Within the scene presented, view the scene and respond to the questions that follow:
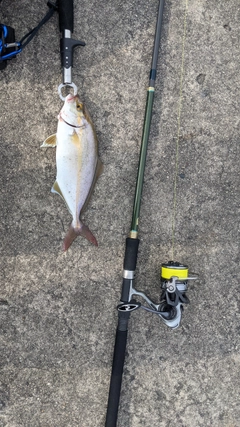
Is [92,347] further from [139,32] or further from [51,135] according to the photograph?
[139,32]

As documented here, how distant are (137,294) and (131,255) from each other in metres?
0.25

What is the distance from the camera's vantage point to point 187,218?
8.39 ft

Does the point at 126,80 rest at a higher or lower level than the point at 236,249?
higher

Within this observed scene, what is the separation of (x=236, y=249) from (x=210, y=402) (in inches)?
42.2

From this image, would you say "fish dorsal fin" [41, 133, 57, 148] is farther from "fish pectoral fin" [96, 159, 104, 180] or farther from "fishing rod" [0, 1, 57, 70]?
"fishing rod" [0, 1, 57, 70]

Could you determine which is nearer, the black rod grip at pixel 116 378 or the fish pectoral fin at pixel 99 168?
the black rod grip at pixel 116 378

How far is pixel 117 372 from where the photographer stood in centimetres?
230

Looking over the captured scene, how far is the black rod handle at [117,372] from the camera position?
7.50ft

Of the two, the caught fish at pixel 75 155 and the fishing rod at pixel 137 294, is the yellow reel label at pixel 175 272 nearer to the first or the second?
the fishing rod at pixel 137 294

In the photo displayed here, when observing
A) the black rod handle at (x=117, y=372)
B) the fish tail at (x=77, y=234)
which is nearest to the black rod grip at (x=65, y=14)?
the fish tail at (x=77, y=234)

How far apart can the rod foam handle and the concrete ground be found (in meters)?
0.14

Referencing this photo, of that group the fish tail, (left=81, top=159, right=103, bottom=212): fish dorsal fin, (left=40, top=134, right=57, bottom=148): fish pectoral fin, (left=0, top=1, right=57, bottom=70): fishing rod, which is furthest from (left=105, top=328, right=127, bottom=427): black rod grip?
(left=0, top=1, right=57, bottom=70): fishing rod

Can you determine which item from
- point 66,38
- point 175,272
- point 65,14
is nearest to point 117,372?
point 175,272

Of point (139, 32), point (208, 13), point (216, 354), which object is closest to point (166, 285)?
point (216, 354)
